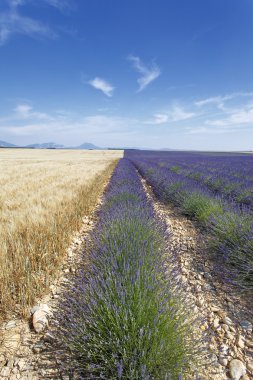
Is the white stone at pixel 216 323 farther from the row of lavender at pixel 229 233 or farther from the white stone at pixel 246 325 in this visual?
the row of lavender at pixel 229 233

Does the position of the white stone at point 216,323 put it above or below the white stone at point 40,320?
below

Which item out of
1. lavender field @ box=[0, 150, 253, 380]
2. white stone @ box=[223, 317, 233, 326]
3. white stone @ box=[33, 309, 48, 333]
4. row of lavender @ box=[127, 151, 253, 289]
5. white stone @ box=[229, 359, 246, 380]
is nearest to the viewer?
lavender field @ box=[0, 150, 253, 380]

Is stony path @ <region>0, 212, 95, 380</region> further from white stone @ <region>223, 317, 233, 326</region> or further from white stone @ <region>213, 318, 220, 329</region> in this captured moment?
white stone @ <region>223, 317, 233, 326</region>

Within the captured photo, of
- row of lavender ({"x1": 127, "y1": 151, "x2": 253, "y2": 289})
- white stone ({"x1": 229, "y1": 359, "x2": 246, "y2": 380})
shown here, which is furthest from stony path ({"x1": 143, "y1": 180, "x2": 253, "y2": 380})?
row of lavender ({"x1": 127, "y1": 151, "x2": 253, "y2": 289})

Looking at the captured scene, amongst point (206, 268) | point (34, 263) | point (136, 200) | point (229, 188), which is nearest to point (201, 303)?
point (206, 268)

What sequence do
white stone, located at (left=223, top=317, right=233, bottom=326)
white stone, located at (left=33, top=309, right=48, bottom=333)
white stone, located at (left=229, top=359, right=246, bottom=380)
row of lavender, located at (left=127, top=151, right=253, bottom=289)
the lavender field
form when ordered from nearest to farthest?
the lavender field
white stone, located at (left=229, top=359, right=246, bottom=380)
white stone, located at (left=33, top=309, right=48, bottom=333)
white stone, located at (left=223, top=317, right=233, bottom=326)
row of lavender, located at (left=127, top=151, right=253, bottom=289)

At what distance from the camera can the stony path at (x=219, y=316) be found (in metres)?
1.49

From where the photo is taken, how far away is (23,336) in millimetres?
1748

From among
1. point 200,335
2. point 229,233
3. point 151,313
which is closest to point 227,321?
point 200,335

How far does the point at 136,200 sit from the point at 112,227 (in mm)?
2082

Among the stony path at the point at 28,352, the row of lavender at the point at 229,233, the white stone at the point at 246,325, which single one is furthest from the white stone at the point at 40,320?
the row of lavender at the point at 229,233

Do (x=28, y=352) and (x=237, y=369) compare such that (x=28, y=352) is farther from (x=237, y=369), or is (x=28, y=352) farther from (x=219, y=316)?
(x=219, y=316)

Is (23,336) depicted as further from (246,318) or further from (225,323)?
(246,318)

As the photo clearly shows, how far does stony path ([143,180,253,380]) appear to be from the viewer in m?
1.49
